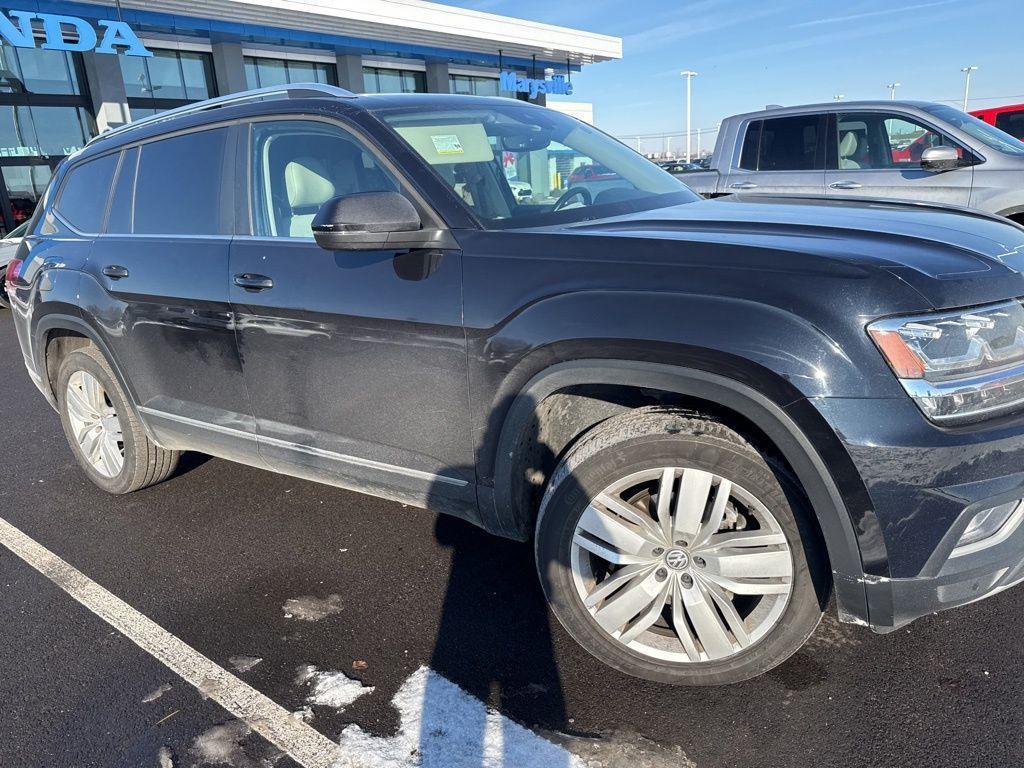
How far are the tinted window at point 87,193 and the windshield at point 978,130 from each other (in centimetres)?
654

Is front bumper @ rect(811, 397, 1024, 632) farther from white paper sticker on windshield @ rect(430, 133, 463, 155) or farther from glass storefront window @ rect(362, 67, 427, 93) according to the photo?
glass storefront window @ rect(362, 67, 427, 93)

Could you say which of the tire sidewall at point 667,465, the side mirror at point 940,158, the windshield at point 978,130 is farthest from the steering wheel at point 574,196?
the windshield at point 978,130

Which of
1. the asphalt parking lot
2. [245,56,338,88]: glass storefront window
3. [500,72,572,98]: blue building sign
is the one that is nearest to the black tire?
the asphalt parking lot

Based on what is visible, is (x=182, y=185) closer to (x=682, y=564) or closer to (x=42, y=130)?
(x=682, y=564)

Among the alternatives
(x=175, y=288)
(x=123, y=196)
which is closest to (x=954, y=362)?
(x=175, y=288)

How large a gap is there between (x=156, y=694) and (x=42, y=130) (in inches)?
659

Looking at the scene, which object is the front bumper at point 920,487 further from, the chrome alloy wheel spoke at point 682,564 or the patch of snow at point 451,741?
the patch of snow at point 451,741

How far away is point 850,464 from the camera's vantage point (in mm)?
1858

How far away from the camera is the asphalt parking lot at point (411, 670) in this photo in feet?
6.94

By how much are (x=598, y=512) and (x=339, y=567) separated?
1427mm

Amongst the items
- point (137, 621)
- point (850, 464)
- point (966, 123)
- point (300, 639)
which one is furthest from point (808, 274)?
point (966, 123)

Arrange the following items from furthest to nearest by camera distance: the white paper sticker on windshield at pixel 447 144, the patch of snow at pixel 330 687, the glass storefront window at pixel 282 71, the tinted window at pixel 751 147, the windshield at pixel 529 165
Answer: the glass storefront window at pixel 282 71 < the tinted window at pixel 751 147 < the white paper sticker on windshield at pixel 447 144 < the windshield at pixel 529 165 < the patch of snow at pixel 330 687

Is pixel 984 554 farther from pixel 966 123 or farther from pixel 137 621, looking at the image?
pixel 966 123

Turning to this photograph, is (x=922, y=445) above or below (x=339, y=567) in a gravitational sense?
above
